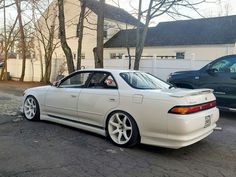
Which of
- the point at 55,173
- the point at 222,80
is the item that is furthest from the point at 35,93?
the point at 222,80

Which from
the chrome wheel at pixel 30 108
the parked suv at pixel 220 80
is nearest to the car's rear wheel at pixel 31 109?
the chrome wheel at pixel 30 108

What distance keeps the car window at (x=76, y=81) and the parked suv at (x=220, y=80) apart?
395 centimetres

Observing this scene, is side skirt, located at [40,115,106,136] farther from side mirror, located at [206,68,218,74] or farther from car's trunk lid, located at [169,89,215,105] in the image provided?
side mirror, located at [206,68,218,74]

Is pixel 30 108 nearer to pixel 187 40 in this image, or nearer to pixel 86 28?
pixel 187 40

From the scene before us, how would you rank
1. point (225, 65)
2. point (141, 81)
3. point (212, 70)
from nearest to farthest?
point (141, 81)
point (225, 65)
point (212, 70)

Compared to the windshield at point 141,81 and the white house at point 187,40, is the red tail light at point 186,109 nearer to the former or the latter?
the windshield at point 141,81

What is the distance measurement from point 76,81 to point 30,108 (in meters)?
1.53

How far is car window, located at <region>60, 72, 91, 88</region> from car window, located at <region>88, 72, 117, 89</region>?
0.21 m

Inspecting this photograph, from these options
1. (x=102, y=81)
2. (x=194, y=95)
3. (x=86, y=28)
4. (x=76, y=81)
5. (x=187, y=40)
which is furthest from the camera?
(x=86, y=28)

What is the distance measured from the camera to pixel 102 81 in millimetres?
6031

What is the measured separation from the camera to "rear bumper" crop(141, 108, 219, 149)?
186 inches

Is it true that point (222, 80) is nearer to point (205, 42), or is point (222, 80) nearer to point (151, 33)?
point (205, 42)

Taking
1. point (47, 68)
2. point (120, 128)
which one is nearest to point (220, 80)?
point (120, 128)

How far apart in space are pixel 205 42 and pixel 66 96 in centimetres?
1900
